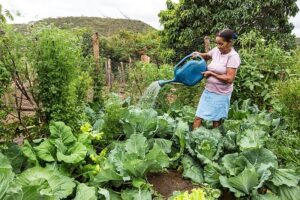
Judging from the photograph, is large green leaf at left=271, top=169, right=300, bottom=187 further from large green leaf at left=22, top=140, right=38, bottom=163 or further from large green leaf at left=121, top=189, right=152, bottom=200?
large green leaf at left=22, top=140, right=38, bottom=163

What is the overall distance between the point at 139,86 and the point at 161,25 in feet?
26.3

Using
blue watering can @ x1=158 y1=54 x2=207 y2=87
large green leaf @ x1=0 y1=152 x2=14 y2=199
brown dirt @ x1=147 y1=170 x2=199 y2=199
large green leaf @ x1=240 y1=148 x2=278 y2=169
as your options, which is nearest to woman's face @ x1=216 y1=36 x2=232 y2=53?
blue watering can @ x1=158 y1=54 x2=207 y2=87

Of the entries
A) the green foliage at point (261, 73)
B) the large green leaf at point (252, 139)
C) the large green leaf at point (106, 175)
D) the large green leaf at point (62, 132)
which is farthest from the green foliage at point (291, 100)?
the large green leaf at point (62, 132)

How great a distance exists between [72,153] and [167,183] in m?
1.07

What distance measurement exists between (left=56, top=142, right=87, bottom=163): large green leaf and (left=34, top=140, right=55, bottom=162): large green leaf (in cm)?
9

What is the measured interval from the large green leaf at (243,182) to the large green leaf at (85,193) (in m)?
1.34

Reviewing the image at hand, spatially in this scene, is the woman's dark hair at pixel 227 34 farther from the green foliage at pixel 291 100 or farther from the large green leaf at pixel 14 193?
the large green leaf at pixel 14 193

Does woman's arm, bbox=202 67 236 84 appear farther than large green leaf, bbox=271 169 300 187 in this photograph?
Yes

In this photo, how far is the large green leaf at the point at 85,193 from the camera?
3487 millimetres

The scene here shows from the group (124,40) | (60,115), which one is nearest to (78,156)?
(60,115)

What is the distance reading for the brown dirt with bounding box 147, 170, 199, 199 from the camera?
415 centimetres

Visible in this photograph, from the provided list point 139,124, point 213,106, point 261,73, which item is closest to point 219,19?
point 261,73

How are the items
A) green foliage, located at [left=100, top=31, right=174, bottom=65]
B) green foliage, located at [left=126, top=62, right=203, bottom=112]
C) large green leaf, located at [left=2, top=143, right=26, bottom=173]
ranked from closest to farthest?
1. large green leaf, located at [left=2, top=143, right=26, bottom=173]
2. green foliage, located at [left=126, top=62, right=203, bottom=112]
3. green foliage, located at [left=100, top=31, right=174, bottom=65]

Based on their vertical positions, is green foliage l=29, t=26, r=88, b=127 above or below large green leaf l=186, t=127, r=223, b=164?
above
